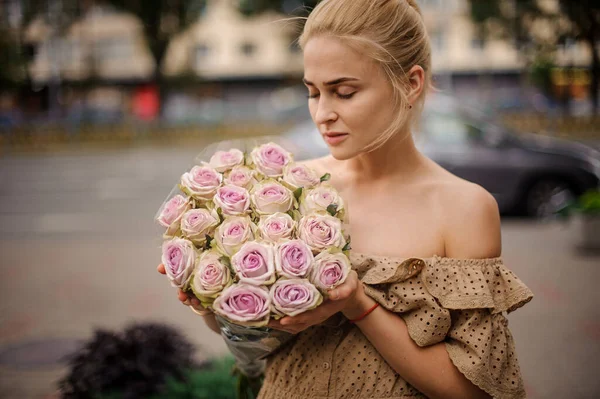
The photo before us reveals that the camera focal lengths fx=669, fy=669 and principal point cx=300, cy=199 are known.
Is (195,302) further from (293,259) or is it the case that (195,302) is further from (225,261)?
(293,259)

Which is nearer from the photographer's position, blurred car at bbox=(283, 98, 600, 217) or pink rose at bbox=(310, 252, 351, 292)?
pink rose at bbox=(310, 252, 351, 292)

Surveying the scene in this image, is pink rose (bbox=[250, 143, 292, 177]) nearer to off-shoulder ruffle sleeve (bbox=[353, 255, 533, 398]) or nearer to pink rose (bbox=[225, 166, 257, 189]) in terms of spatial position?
pink rose (bbox=[225, 166, 257, 189])

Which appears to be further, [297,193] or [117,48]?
[117,48]

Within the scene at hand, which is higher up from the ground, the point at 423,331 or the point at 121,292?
the point at 423,331

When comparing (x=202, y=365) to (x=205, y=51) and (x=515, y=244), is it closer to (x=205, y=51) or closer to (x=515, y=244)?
(x=515, y=244)

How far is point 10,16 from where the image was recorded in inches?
1147

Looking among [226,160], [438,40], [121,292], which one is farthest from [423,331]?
[438,40]

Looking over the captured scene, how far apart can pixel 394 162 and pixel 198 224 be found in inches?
27.1

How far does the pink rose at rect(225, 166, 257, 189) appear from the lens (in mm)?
1885

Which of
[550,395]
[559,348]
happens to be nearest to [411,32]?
[550,395]

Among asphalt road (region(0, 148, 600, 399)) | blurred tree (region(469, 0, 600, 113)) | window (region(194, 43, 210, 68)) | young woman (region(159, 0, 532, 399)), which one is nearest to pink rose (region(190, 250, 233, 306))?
young woman (region(159, 0, 532, 399))

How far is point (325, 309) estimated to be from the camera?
65.9 inches

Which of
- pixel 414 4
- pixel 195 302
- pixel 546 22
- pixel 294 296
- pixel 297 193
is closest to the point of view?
pixel 294 296

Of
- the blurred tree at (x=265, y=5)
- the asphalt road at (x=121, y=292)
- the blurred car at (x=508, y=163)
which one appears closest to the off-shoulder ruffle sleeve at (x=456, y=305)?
the asphalt road at (x=121, y=292)
